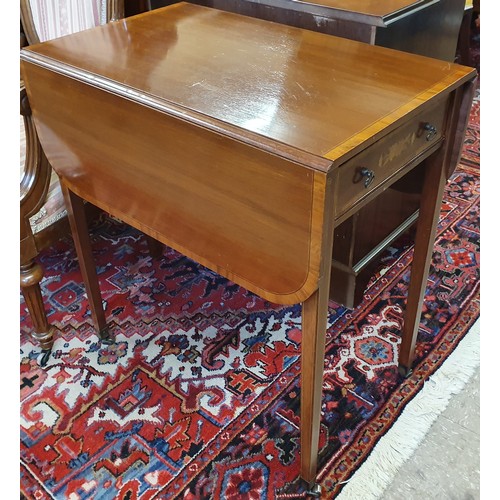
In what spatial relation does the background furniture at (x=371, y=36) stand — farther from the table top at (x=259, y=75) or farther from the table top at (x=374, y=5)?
the table top at (x=259, y=75)

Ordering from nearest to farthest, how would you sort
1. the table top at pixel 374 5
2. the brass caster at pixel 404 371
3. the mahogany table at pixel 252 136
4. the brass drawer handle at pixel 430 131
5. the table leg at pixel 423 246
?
the mahogany table at pixel 252 136, the brass drawer handle at pixel 430 131, the table leg at pixel 423 246, the table top at pixel 374 5, the brass caster at pixel 404 371

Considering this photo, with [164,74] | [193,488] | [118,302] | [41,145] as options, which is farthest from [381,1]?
[193,488]

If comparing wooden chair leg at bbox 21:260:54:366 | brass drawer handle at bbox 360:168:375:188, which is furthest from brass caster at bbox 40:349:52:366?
brass drawer handle at bbox 360:168:375:188

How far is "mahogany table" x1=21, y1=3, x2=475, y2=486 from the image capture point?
2.92 ft

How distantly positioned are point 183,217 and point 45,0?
793 millimetres

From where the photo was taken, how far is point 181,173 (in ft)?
3.38

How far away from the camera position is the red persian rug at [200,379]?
127cm

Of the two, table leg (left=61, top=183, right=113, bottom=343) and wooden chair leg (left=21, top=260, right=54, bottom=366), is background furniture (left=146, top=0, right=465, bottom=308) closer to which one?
table leg (left=61, top=183, right=113, bottom=343)

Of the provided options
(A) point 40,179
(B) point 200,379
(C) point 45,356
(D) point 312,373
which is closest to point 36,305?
(C) point 45,356

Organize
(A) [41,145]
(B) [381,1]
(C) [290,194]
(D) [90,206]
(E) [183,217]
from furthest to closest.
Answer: (D) [90,206] → (B) [381,1] → (A) [41,145] → (E) [183,217] → (C) [290,194]

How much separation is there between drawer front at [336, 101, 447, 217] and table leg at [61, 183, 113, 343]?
2.36 feet

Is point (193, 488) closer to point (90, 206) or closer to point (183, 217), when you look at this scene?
point (183, 217)

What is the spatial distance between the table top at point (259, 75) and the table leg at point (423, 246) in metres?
0.21

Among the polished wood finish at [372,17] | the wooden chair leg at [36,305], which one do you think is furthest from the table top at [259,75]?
the wooden chair leg at [36,305]
